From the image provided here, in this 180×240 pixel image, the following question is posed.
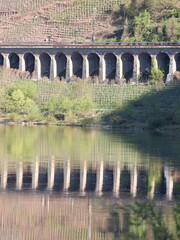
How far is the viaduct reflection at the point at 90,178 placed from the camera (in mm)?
37219

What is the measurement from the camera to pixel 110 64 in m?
103

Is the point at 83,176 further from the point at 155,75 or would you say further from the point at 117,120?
the point at 155,75

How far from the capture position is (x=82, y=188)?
37.8 meters

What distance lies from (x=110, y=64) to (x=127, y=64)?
217 cm

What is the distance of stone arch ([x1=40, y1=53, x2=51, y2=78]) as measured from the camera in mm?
105969

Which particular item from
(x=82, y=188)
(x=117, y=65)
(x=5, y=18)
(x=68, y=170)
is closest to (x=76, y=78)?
(x=117, y=65)

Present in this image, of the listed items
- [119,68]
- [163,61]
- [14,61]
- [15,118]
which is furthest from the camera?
[14,61]

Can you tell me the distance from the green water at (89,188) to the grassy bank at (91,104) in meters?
18.2

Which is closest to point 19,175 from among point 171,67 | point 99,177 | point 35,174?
point 35,174

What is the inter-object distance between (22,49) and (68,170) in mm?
61989

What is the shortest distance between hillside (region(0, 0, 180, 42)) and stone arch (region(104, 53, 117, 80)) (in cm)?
537

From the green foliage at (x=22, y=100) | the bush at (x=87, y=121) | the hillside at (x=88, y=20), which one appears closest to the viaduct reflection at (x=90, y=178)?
the bush at (x=87, y=121)

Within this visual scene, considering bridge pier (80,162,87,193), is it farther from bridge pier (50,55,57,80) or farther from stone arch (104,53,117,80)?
bridge pier (50,55,57,80)

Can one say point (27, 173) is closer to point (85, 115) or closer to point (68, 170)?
point (68, 170)
